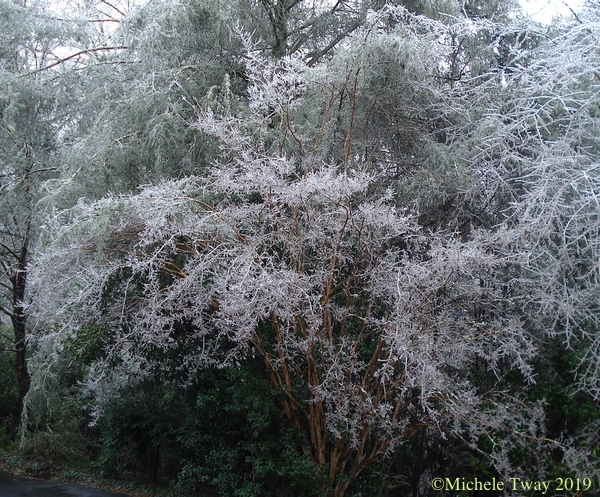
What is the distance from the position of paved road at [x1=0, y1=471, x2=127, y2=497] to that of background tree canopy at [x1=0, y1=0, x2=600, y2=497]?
121cm

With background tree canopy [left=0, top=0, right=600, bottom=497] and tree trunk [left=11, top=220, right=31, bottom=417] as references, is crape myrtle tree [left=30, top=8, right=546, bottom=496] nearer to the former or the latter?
background tree canopy [left=0, top=0, right=600, bottom=497]

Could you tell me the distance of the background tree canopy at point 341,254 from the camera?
5.80m

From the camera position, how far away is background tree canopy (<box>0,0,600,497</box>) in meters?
5.80

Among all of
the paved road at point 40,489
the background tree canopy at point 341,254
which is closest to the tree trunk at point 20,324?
the paved road at point 40,489

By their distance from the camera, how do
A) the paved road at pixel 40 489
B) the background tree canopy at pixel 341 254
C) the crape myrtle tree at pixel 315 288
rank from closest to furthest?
the crape myrtle tree at pixel 315 288 < the background tree canopy at pixel 341 254 < the paved road at pixel 40 489

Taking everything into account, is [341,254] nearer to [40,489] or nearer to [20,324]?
[40,489]

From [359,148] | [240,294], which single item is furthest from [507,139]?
[240,294]

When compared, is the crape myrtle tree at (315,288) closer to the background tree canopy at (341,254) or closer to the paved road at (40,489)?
the background tree canopy at (341,254)

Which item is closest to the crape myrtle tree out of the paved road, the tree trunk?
the paved road

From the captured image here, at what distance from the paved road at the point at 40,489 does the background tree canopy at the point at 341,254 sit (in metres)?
1.21

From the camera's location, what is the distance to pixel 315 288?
6352mm

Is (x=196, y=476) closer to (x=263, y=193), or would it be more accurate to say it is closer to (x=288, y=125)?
(x=263, y=193)

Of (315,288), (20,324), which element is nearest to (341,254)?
(315,288)

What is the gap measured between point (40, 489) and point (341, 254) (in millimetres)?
6262
